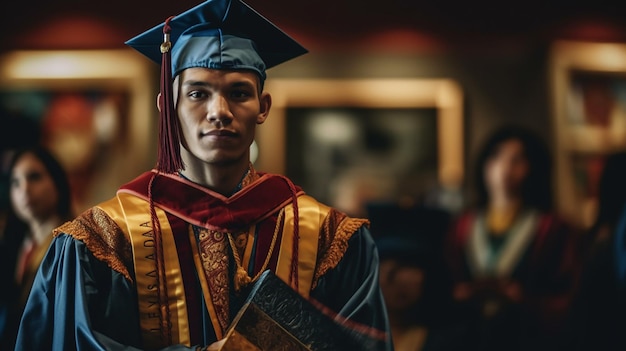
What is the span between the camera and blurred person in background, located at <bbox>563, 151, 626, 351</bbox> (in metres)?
3.14

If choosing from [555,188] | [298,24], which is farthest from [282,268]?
[555,188]

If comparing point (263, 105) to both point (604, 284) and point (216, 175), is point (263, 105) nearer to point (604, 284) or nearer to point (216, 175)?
point (216, 175)

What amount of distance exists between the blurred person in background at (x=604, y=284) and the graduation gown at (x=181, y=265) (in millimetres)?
1583

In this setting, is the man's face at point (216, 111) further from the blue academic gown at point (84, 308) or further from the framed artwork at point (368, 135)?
the framed artwork at point (368, 135)

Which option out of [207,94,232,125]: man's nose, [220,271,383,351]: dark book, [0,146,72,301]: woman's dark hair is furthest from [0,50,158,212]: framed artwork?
[220,271,383,351]: dark book

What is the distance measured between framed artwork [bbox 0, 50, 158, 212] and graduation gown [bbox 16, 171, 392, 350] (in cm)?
275

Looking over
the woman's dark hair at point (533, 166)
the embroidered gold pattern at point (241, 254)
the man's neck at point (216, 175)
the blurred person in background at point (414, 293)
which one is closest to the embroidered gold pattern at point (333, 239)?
the embroidered gold pattern at point (241, 254)

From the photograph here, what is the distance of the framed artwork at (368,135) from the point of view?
4777 millimetres

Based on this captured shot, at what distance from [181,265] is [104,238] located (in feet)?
0.56

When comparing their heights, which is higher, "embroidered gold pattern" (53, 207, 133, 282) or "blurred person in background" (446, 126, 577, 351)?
"embroidered gold pattern" (53, 207, 133, 282)

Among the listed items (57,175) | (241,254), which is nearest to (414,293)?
(57,175)

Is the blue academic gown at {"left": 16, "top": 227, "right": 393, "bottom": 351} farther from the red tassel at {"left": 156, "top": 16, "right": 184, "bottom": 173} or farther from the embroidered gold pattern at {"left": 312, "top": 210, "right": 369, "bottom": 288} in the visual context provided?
the red tassel at {"left": 156, "top": 16, "right": 184, "bottom": 173}

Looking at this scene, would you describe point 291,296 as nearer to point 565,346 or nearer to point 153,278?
point 153,278

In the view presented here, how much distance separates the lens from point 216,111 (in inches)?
69.4
